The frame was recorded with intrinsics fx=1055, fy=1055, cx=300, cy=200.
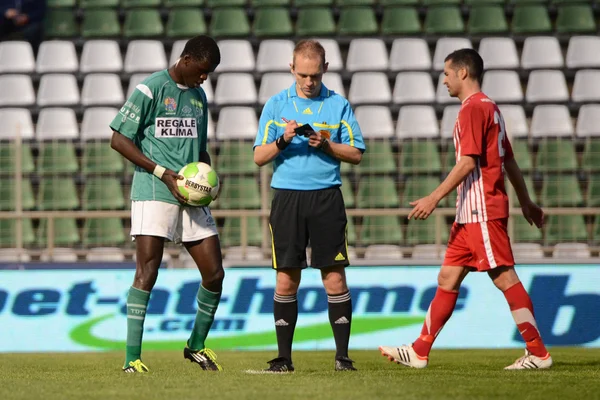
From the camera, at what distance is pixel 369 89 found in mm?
14141

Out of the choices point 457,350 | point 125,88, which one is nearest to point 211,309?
point 457,350

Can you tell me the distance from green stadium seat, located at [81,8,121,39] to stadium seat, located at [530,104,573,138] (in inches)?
246

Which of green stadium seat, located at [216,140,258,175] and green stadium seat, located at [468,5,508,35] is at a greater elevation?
green stadium seat, located at [468,5,508,35]

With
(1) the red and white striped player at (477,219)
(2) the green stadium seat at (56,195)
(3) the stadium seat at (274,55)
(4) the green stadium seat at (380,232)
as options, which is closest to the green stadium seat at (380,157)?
(4) the green stadium seat at (380,232)

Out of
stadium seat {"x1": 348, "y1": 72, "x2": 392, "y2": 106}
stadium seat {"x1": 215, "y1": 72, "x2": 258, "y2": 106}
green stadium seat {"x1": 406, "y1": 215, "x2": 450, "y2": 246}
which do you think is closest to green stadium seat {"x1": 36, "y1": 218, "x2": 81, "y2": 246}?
stadium seat {"x1": 215, "y1": 72, "x2": 258, "y2": 106}

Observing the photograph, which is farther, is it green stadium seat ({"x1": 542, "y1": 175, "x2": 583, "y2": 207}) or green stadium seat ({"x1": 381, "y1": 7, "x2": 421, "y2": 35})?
green stadium seat ({"x1": 381, "y1": 7, "x2": 421, "y2": 35})

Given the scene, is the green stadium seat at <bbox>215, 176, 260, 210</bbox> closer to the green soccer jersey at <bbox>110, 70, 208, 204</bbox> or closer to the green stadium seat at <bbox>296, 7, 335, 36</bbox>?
the green stadium seat at <bbox>296, 7, 335, 36</bbox>

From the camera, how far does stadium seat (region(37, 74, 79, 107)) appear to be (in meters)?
14.3

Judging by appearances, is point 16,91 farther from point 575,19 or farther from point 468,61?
point 468,61

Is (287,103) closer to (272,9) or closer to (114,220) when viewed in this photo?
(114,220)

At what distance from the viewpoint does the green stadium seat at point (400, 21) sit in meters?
15.4

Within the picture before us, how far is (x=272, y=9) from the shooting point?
615 inches

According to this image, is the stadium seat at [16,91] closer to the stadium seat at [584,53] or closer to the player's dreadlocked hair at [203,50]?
the stadium seat at [584,53]

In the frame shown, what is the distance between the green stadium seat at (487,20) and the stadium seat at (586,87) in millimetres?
1544
